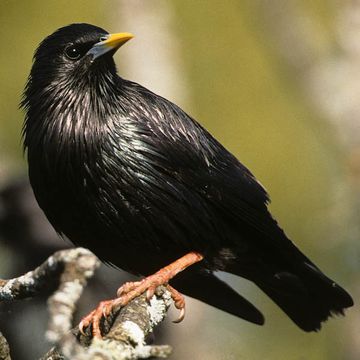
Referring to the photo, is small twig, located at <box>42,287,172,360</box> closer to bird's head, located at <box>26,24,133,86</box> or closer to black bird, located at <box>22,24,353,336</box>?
black bird, located at <box>22,24,353,336</box>

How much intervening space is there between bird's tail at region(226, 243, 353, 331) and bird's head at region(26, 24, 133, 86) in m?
1.57

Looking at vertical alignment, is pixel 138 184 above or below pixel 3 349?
above

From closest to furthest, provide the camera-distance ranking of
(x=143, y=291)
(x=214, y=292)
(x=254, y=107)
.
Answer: (x=143, y=291)
(x=214, y=292)
(x=254, y=107)

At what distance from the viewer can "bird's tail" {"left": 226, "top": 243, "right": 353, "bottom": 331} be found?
7359 mm

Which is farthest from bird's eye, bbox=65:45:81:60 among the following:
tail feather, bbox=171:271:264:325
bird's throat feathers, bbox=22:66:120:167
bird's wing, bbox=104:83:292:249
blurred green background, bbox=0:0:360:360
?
tail feather, bbox=171:271:264:325

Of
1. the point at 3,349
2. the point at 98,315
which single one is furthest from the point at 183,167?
the point at 3,349

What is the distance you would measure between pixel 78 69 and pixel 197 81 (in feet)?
29.8

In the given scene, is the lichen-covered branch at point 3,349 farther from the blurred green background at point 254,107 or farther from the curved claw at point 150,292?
the blurred green background at point 254,107

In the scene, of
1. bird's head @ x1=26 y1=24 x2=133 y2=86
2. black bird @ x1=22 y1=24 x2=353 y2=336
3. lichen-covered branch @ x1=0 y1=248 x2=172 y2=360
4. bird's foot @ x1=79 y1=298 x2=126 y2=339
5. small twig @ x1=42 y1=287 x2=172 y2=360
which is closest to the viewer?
small twig @ x1=42 y1=287 x2=172 y2=360

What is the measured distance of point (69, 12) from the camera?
16.1 m

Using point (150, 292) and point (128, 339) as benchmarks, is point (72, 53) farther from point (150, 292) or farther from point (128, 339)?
point (128, 339)

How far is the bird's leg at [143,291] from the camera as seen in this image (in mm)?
5945

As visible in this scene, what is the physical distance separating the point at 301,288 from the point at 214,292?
0.66 meters

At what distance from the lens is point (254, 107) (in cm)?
1666
